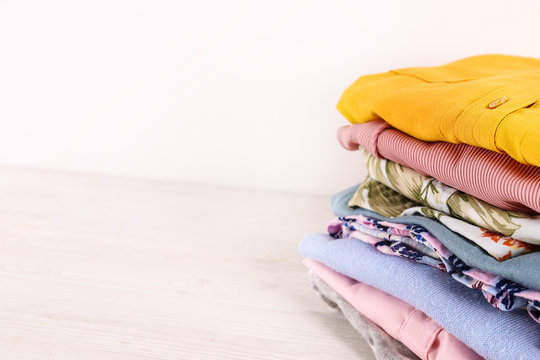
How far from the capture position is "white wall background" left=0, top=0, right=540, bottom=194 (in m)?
1.00

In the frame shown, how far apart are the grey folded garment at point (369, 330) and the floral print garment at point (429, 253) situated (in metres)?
0.07

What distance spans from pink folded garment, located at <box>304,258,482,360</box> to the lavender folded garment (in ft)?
0.05

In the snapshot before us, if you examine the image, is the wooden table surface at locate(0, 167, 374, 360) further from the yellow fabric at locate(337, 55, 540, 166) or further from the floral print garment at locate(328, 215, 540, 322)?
the yellow fabric at locate(337, 55, 540, 166)

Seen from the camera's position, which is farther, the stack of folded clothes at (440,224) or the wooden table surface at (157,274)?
the wooden table surface at (157,274)

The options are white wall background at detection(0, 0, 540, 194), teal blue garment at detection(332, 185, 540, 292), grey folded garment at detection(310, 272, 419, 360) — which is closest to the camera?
teal blue garment at detection(332, 185, 540, 292)

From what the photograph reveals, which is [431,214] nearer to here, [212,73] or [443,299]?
[443,299]

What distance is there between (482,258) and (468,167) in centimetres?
8

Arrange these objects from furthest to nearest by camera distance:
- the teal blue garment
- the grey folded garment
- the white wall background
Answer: the white wall background → the grey folded garment → the teal blue garment

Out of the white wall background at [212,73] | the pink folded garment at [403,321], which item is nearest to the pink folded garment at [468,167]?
the pink folded garment at [403,321]

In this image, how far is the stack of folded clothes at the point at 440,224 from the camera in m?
0.43

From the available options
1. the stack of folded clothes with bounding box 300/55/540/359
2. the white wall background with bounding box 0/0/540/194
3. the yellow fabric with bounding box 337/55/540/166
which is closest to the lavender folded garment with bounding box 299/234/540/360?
the stack of folded clothes with bounding box 300/55/540/359

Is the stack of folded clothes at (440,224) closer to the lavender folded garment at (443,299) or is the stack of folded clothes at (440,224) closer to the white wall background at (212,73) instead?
the lavender folded garment at (443,299)

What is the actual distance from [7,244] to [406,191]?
1.79 ft

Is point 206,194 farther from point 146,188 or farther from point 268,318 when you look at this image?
point 268,318
